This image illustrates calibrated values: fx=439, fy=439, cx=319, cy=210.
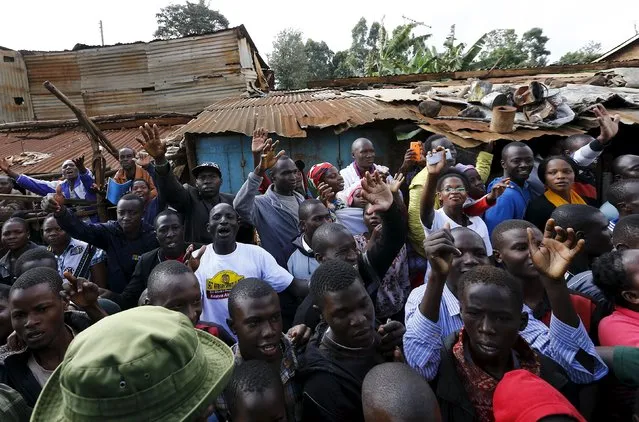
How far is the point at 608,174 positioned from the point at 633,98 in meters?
1.10

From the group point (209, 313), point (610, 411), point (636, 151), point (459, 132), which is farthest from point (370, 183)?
point (636, 151)

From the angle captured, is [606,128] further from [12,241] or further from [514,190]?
[12,241]

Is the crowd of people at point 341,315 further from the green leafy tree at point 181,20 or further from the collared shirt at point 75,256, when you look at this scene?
the green leafy tree at point 181,20

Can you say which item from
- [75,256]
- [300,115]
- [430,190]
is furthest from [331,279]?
[300,115]

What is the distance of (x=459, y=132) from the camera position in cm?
529

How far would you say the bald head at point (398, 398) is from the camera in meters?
1.40

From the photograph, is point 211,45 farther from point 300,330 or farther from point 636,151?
point 300,330

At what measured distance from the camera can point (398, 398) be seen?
1422mm

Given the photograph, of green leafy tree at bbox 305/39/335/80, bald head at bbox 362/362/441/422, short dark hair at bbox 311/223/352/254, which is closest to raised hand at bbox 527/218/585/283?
bald head at bbox 362/362/441/422

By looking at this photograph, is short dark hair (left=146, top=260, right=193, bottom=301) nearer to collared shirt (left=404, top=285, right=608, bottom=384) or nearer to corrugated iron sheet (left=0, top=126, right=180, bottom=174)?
collared shirt (left=404, top=285, right=608, bottom=384)

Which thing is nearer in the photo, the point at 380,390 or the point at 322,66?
the point at 380,390

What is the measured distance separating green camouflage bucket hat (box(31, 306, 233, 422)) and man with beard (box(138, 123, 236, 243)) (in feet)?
8.32

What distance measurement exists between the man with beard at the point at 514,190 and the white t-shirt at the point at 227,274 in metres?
1.75

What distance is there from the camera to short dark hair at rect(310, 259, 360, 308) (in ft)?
6.36
